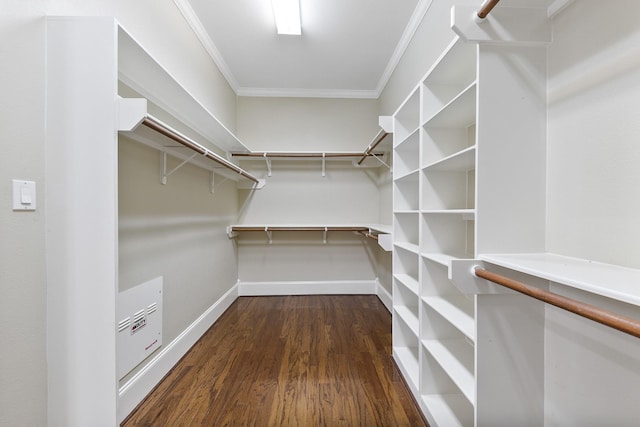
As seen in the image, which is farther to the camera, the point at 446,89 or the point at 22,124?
the point at 446,89

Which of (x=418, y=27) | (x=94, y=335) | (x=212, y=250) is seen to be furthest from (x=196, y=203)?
(x=418, y=27)

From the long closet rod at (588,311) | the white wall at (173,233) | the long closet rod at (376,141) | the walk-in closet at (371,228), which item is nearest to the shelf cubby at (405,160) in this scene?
the walk-in closet at (371,228)

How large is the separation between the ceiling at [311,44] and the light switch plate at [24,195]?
167 cm

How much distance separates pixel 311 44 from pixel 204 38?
3.01ft

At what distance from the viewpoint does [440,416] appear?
1.20 m

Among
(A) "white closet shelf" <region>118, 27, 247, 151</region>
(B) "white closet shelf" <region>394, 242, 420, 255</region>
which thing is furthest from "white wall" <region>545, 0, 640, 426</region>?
(A) "white closet shelf" <region>118, 27, 247, 151</region>

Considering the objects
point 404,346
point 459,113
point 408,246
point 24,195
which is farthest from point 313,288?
point 24,195

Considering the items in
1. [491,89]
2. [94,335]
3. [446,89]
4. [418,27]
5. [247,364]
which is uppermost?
[418,27]

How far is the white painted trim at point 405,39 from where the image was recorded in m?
1.86

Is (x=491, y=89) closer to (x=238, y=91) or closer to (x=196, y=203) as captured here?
(x=196, y=203)

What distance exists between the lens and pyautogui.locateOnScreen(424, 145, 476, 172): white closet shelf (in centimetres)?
98

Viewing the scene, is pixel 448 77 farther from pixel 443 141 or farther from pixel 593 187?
pixel 593 187

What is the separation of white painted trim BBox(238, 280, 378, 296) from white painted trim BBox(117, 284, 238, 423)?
72cm

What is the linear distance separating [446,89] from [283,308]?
94.5 inches
